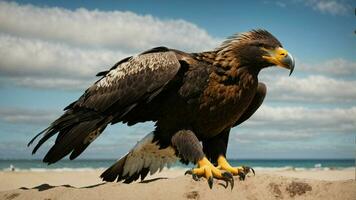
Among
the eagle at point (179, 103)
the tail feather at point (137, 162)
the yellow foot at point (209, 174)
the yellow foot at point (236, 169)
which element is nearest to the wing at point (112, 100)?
the eagle at point (179, 103)

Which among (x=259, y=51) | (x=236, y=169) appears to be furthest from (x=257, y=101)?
(x=236, y=169)

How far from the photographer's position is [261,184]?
5.02 metres

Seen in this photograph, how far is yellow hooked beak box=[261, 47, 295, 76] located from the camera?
538 centimetres

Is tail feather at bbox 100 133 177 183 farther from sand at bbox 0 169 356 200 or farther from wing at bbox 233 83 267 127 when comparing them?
wing at bbox 233 83 267 127

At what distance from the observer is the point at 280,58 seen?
17.8 ft

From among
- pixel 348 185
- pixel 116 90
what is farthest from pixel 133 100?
pixel 348 185

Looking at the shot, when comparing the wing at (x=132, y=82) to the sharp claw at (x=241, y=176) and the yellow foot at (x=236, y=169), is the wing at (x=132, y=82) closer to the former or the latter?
the yellow foot at (x=236, y=169)

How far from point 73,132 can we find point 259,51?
8.02 ft

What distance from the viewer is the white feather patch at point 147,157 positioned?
6.00 m

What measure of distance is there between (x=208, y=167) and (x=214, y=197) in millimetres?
391

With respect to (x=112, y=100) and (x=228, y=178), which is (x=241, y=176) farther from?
(x=112, y=100)

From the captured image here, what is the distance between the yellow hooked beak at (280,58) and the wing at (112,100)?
3.53 feet

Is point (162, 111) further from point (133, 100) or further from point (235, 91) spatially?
point (235, 91)

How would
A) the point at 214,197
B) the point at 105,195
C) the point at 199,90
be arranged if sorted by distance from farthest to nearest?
the point at 199,90
the point at 105,195
the point at 214,197
